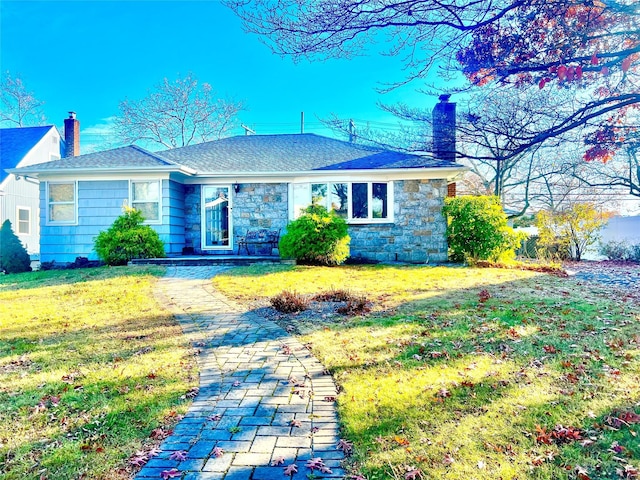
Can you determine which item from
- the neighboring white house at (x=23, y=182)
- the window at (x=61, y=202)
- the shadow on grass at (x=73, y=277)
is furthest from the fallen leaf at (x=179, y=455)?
the neighboring white house at (x=23, y=182)

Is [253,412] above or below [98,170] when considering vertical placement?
below

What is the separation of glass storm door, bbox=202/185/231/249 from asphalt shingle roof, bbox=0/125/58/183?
1089 centimetres

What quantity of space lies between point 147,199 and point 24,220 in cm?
1067

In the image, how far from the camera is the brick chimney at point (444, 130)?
4383mm

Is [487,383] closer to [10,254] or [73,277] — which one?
[73,277]

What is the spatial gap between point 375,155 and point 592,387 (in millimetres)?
11432

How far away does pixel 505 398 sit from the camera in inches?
128

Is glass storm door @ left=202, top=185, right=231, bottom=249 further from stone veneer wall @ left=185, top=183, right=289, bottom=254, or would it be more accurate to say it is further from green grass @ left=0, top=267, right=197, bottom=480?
green grass @ left=0, top=267, right=197, bottom=480

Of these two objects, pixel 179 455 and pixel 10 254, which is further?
pixel 10 254

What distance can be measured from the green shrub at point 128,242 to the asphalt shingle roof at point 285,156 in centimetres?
262

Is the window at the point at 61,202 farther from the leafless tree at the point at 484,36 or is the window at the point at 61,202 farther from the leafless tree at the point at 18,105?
the leafless tree at the point at 18,105

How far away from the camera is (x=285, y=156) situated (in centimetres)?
1455

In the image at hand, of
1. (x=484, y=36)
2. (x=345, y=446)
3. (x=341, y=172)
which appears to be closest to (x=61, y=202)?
(x=341, y=172)

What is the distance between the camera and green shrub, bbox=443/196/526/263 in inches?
469
